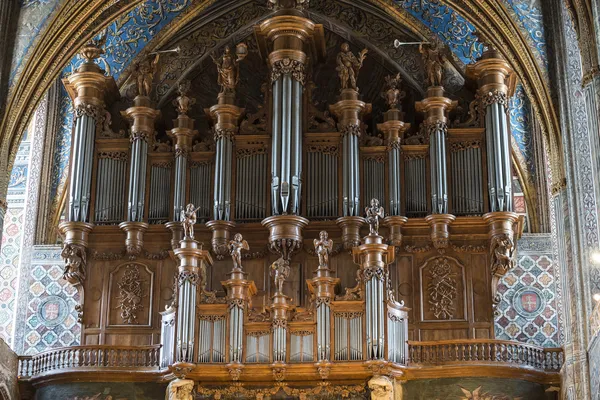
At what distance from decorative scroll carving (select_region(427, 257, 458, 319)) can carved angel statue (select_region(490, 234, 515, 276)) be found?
1.02 meters

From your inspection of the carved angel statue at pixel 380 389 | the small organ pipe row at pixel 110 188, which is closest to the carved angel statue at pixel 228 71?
the small organ pipe row at pixel 110 188

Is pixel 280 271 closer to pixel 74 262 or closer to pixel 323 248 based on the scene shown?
pixel 323 248

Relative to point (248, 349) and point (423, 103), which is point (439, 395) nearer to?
point (248, 349)

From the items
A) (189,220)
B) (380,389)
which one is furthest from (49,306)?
(380,389)

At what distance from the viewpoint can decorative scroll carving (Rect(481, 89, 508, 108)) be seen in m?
30.0

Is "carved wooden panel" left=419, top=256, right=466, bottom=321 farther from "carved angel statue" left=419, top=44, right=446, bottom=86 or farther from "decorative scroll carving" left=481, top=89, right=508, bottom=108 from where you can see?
"carved angel statue" left=419, top=44, right=446, bottom=86

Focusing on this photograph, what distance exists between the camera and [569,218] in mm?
26125

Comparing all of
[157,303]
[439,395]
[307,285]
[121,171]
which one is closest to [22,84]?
[121,171]

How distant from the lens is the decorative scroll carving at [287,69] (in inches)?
1193

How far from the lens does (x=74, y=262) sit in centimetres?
2912

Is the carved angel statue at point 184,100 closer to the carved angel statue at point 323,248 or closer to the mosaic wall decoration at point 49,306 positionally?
the mosaic wall decoration at point 49,306

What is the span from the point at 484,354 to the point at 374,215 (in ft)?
12.3

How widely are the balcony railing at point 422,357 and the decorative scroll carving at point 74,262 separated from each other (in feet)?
6.71

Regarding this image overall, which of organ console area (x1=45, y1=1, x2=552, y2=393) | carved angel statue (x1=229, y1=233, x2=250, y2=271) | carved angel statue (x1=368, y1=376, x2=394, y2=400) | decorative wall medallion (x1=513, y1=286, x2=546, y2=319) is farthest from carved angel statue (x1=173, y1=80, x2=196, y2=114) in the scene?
decorative wall medallion (x1=513, y1=286, x2=546, y2=319)
